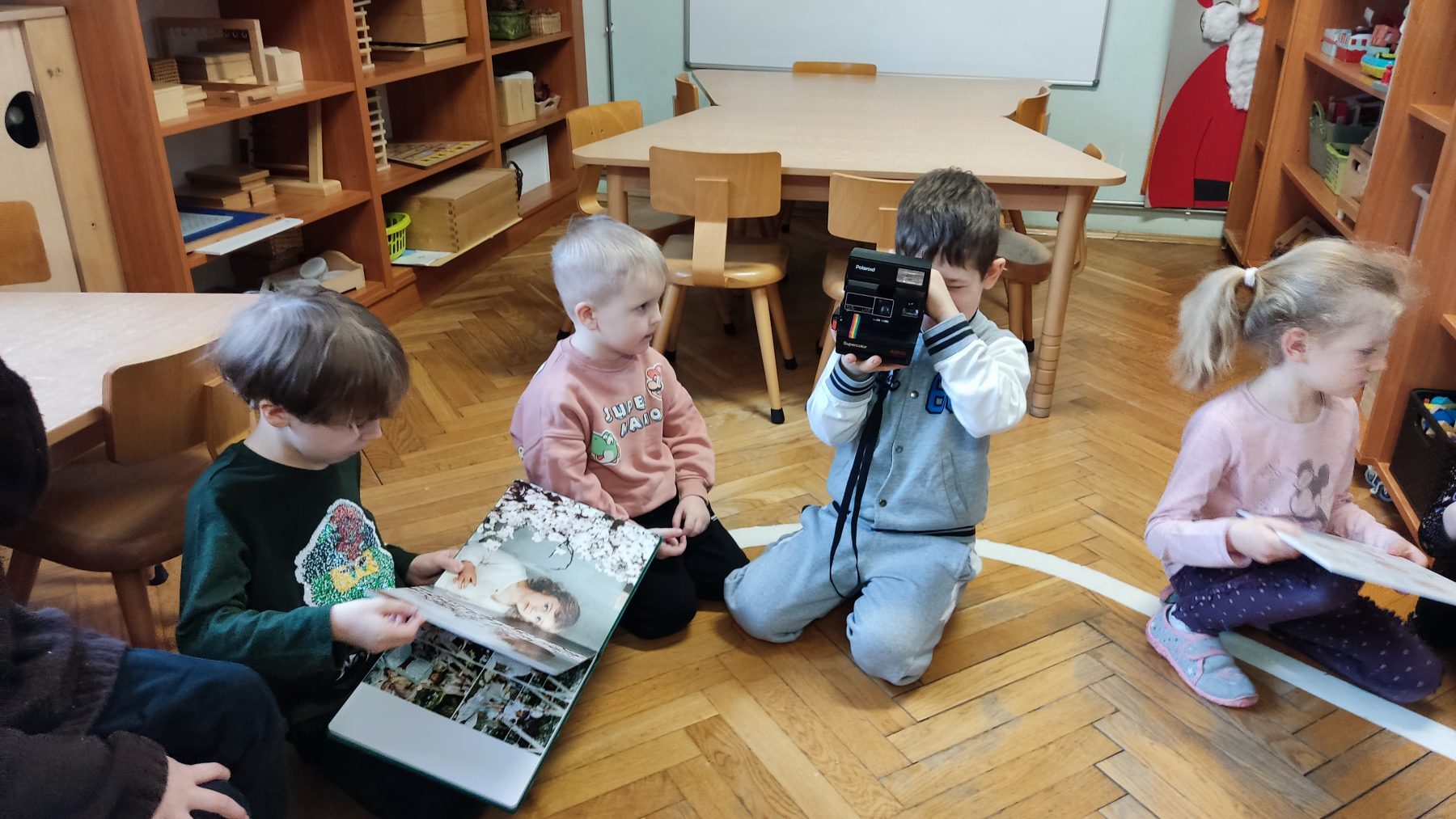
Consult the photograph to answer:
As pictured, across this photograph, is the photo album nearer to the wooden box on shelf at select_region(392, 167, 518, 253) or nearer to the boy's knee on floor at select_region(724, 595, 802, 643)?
the boy's knee on floor at select_region(724, 595, 802, 643)

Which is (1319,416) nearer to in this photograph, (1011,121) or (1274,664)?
(1274,664)

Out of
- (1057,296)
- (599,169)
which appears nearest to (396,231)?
(599,169)

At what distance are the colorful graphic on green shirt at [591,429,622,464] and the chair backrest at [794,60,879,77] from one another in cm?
259

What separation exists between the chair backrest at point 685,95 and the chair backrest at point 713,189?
3.47 ft

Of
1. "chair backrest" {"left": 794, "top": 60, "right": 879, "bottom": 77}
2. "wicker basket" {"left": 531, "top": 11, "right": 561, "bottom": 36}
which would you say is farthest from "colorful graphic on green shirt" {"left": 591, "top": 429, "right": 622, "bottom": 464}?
"wicker basket" {"left": 531, "top": 11, "right": 561, "bottom": 36}

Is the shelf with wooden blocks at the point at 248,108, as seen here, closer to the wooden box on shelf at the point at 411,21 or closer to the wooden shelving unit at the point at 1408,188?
the wooden box on shelf at the point at 411,21

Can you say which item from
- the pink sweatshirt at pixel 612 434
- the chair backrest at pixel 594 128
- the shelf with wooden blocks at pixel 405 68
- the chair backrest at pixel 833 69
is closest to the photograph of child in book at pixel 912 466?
the pink sweatshirt at pixel 612 434

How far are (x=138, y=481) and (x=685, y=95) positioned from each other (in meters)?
2.31

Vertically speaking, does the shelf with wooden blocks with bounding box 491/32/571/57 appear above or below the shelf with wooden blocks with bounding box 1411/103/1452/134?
above

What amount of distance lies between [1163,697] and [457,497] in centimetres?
136

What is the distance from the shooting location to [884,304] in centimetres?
135

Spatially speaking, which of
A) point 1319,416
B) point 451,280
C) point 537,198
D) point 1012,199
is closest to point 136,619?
point 1319,416

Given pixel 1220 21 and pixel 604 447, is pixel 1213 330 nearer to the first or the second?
pixel 604 447

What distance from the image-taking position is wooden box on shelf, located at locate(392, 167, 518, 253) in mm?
3246
